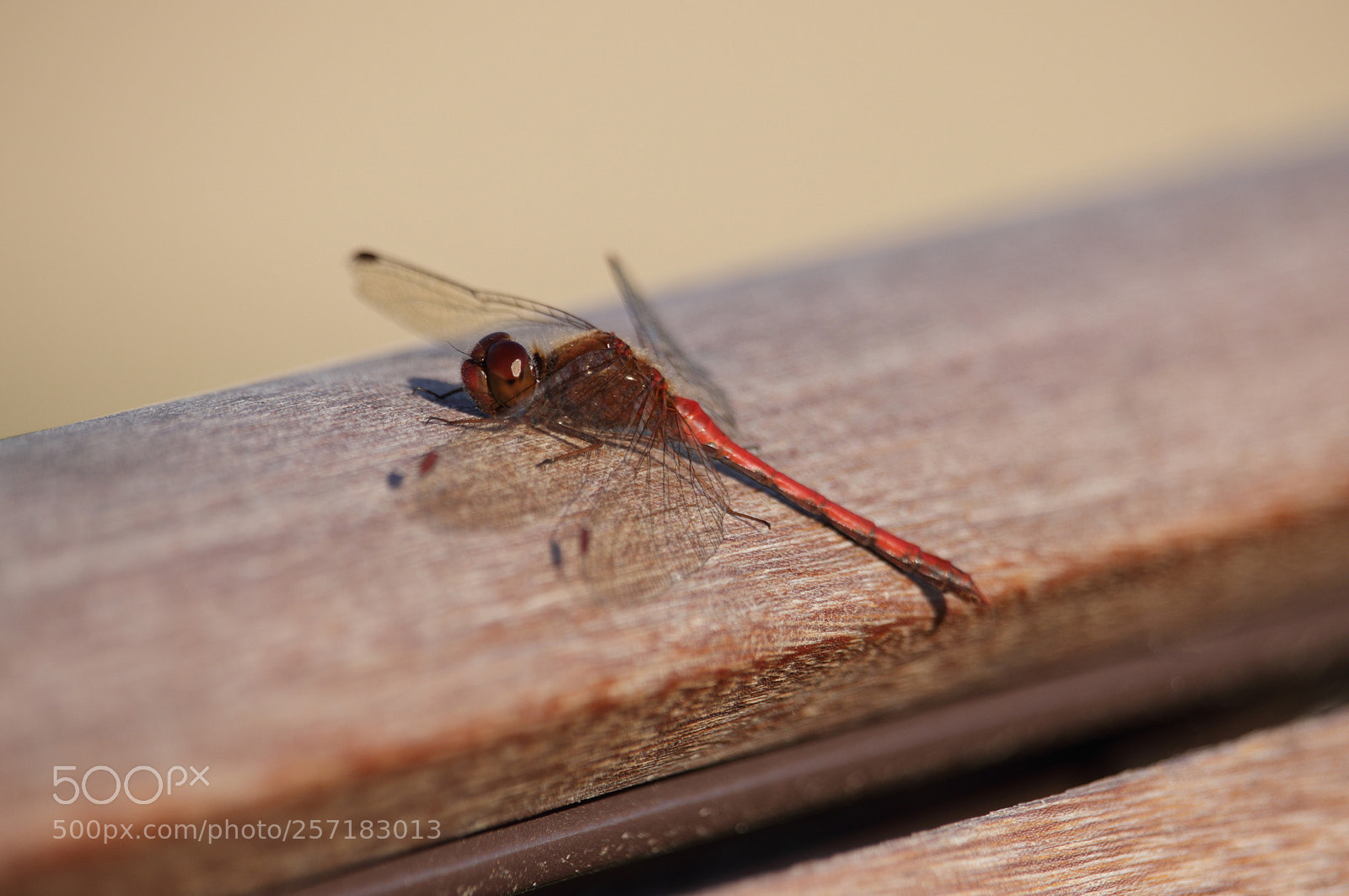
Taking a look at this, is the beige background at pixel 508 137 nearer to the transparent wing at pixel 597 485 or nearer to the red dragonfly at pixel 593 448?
the red dragonfly at pixel 593 448

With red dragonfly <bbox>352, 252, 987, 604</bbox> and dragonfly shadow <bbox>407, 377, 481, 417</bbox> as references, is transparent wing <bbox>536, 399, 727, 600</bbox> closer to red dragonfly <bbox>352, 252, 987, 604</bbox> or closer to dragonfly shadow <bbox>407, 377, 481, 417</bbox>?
red dragonfly <bbox>352, 252, 987, 604</bbox>

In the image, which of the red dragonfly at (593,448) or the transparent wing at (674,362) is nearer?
the red dragonfly at (593,448)

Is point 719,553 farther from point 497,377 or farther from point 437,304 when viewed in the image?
point 437,304

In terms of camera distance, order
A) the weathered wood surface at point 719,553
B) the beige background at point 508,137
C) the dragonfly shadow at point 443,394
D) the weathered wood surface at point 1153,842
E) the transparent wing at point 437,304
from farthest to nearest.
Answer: the beige background at point 508,137 < the transparent wing at point 437,304 < the dragonfly shadow at point 443,394 < the weathered wood surface at point 1153,842 < the weathered wood surface at point 719,553

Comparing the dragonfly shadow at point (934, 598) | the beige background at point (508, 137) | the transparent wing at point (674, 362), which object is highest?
the beige background at point (508, 137)

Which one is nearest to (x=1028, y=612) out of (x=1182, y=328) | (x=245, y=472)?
(x=1182, y=328)

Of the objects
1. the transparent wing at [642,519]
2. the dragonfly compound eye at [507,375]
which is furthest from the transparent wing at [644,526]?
the dragonfly compound eye at [507,375]

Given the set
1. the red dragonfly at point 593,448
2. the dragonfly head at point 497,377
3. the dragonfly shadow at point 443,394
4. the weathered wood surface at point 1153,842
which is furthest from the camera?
the dragonfly head at point 497,377
